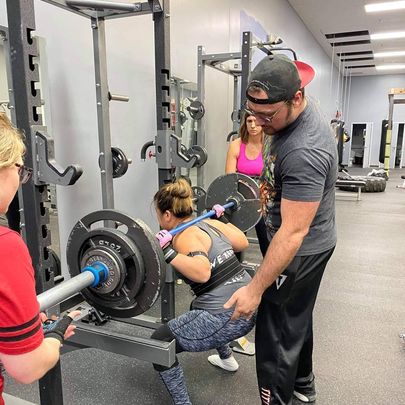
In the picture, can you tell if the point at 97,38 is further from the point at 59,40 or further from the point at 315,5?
the point at 315,5

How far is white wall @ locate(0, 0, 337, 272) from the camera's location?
246cm

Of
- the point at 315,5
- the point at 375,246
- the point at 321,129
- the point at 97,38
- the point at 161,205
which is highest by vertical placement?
the point at 315,5

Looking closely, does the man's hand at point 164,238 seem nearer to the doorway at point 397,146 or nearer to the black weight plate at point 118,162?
the black weight plate at point 118,162

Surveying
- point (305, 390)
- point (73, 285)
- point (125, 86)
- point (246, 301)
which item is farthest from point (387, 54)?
point (73, 285)

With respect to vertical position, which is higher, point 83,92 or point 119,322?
point 83,92

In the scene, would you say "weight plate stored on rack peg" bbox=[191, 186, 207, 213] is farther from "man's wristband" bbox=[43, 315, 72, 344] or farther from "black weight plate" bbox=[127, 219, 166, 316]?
"man's wristband" bbox=[43, 315, 72, 344]

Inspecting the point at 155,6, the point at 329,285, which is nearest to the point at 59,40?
the point at 155,6

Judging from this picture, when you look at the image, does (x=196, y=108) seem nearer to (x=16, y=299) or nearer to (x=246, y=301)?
(x=246, y=301)

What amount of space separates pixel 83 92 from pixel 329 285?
8.29 ft

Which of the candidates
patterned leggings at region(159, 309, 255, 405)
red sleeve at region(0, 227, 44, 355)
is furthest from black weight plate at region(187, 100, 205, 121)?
red sleeve at region(0, 227, 44, 355)

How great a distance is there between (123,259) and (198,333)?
0.52 m

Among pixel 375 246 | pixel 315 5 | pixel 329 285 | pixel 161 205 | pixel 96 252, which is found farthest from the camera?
pixel 315 5

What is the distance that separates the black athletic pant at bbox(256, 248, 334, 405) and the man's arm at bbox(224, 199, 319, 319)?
0.12 m

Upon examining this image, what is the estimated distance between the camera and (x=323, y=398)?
1875 millimetres
